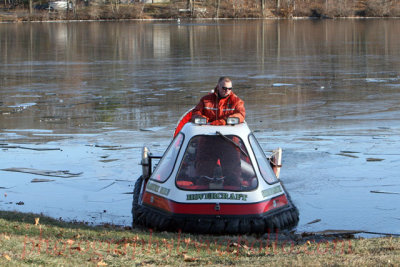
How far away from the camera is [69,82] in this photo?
89.5ft

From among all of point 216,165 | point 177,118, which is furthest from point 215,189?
point 177,118

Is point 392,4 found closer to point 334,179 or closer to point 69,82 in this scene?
point 69,82

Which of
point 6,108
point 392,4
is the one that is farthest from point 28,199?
point 392,4

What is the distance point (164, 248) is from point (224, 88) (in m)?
3.21

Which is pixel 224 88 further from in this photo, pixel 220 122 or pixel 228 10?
pixel 228 10

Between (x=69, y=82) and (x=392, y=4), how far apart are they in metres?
74.4

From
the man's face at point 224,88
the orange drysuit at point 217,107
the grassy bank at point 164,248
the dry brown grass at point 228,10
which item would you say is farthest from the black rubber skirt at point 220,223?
the dry brown grass at point 228,10

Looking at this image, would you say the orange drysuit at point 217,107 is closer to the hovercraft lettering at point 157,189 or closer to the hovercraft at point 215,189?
the hovercraft at point 215,189

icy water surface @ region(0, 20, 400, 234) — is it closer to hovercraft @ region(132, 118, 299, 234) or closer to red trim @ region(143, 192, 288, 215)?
hovercraft @ region(132, 118, 299, 234)

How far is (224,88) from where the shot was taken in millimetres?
10625

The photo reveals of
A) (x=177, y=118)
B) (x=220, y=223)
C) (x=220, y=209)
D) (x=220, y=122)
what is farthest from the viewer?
(x=177, y=118)

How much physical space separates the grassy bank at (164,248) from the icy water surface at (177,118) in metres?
1.65

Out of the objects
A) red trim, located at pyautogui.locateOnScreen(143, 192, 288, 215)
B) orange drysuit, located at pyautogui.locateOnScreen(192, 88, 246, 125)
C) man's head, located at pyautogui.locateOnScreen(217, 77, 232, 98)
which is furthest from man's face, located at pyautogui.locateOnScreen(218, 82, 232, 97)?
red trim, located at pyautogui.locateOnScreen(143, 192, 288, 215)

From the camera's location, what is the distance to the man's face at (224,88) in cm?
1059
